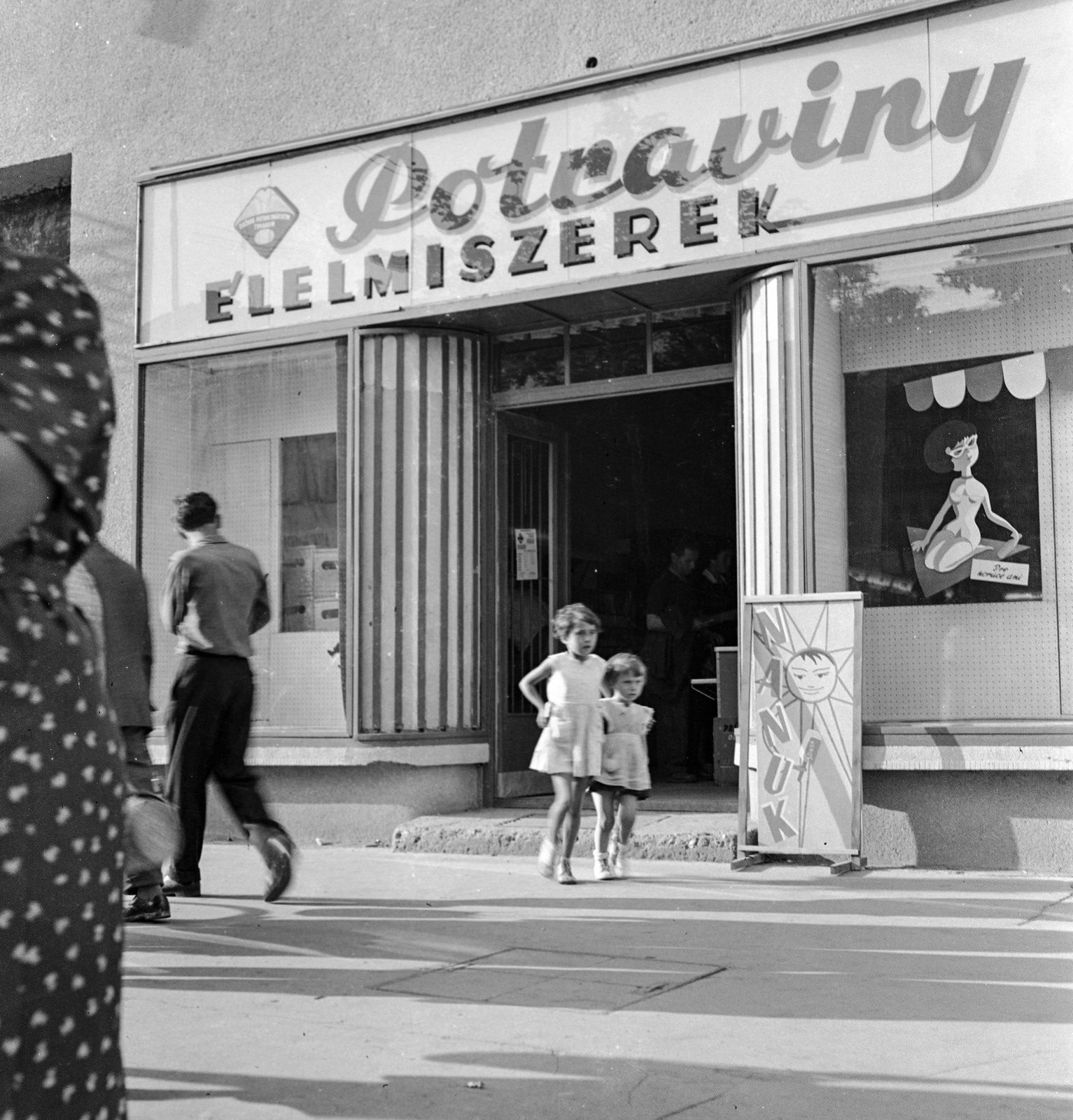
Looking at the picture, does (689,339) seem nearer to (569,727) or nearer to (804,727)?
(804,727)

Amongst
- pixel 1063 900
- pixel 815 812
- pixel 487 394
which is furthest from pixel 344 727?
pixel 1063 900

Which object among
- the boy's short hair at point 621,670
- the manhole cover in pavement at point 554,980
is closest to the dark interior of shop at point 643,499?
the boy's short hair at point 621,670

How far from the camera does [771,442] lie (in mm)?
8141

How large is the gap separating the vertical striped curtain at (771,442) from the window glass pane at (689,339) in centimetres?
57

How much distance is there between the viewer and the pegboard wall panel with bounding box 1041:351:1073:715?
298 inches

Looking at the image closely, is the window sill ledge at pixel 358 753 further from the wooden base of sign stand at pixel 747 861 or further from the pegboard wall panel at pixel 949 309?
the pegboard wall panel at pixel 949 309

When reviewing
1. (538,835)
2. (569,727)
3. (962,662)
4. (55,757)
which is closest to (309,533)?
(538,835)

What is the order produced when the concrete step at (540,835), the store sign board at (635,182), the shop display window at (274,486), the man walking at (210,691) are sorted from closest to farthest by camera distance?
the man walking at (210,691)
the store sign board at (635,182)
the concrete step at (540,835)
the shop display window at (274,486)

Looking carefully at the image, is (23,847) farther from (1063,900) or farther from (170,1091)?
(1063,900)

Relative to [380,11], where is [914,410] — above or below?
below

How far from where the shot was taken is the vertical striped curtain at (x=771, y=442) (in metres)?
8.03

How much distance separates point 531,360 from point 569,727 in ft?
10.6

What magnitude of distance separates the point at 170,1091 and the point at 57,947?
201cm

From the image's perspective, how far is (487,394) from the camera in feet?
31.7
